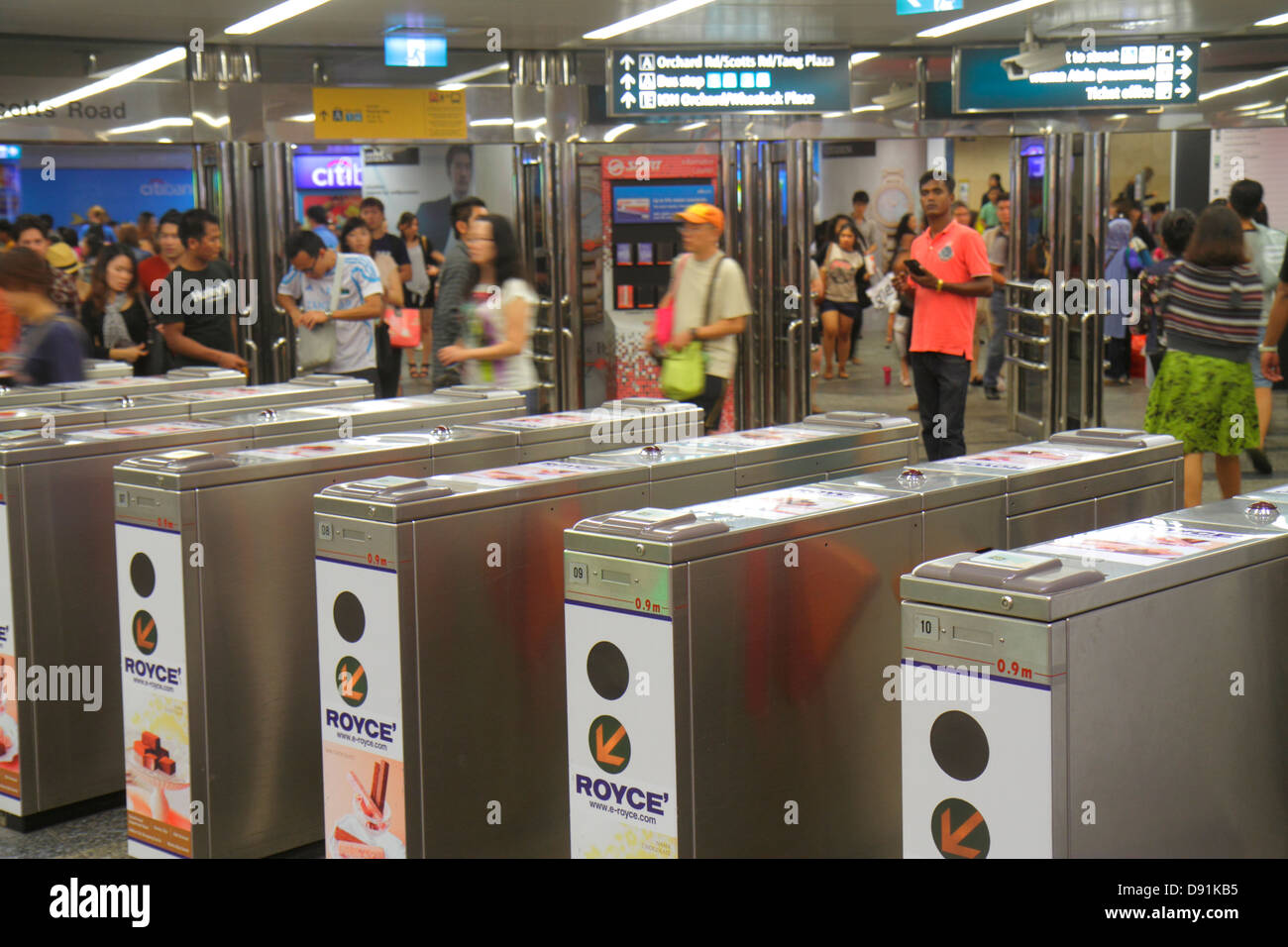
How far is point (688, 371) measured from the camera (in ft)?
17.7

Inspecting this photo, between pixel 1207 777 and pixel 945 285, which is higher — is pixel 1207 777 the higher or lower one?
the lower one

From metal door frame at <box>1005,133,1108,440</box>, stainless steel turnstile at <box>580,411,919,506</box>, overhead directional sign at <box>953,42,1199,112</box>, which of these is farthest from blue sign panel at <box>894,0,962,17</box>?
stainless steel turnstile at <box>580,411,919,506</box>

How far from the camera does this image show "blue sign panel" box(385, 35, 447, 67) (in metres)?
8.16

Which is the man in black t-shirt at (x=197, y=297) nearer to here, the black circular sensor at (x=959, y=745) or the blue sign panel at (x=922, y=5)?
the blue sign panel at (x=922, y=5)

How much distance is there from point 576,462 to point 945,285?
9.40 ft

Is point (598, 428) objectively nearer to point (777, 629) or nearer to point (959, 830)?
point (777, 629)

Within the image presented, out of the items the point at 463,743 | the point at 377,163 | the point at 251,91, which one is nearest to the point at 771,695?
the point at 463,743

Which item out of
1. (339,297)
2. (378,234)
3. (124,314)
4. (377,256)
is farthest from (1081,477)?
(378,234)

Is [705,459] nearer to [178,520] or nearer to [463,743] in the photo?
[463,743]

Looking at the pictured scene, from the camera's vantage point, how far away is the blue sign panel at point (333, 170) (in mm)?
13156

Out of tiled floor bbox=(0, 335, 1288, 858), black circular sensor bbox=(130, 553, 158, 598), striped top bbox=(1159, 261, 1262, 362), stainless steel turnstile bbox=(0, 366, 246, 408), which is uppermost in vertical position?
striped top bbox=(1159, 261, 1262, 362)

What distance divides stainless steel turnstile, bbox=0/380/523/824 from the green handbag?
5.31 ft

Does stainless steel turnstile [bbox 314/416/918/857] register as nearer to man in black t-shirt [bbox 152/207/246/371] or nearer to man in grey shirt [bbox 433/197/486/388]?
man in grey shirt [bbox 433/197/486/388]
